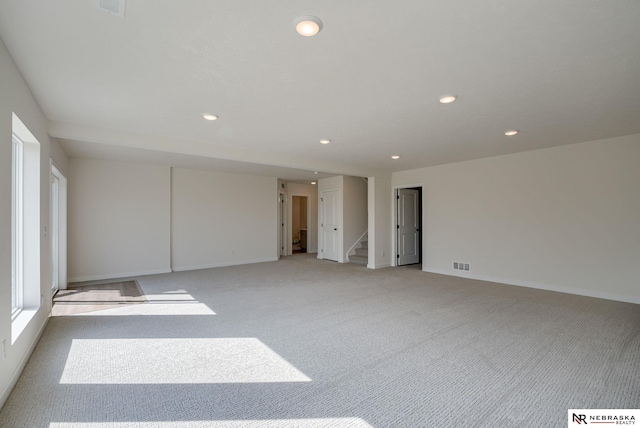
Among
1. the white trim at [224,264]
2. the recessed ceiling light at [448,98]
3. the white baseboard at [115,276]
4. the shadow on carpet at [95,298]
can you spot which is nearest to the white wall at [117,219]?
the white baseboard at [115,276]

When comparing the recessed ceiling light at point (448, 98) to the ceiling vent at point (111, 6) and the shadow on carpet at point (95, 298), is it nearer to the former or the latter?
the ceiling vent at point (111, 6)

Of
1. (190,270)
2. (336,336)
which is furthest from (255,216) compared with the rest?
(336,336)

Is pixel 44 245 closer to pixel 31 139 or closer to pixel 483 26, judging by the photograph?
pixel 31 139

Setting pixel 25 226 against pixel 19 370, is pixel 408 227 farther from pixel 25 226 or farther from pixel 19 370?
pixel 19 370

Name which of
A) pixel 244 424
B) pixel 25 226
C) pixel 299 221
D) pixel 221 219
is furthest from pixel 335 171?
pixel 299 221

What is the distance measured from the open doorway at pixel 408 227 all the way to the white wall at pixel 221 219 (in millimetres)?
3472

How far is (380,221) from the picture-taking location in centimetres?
762

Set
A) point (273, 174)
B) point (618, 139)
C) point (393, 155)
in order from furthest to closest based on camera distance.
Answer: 1. point (273, 174)
2. point (393, 155)
3. point (618, 139)

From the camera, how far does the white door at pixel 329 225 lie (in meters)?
8.80

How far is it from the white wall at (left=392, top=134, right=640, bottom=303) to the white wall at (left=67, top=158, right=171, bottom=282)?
6155mm

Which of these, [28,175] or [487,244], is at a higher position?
[28,175]

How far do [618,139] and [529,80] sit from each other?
10.4 ft

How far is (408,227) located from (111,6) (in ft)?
24.6

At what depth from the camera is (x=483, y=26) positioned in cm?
189
